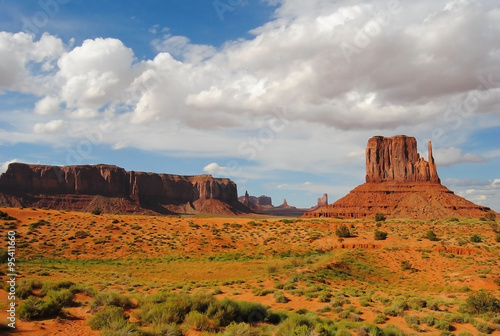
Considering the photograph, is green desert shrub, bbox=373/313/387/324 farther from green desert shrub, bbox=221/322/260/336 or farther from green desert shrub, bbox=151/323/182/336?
green desert shrub, bbox=151/323/182/336

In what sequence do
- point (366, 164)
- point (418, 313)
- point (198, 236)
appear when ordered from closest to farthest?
1. point (418, 313)
2. point (198, 236)
3. point (366, 164)

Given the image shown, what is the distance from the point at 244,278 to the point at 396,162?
415 feet

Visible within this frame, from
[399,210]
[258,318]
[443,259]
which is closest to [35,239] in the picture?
[258,318]

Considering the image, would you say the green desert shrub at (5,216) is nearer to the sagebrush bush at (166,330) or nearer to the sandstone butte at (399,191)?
A: the sagebrush bush at (166,330)

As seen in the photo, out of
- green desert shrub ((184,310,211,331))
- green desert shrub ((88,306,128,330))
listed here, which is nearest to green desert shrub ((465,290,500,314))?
green desert shrub ((184,310,211,331))

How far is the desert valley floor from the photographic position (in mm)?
10758

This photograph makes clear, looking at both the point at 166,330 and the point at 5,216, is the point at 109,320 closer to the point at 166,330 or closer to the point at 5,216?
the point at 166,330

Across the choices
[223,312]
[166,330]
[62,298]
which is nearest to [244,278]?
[223,312]

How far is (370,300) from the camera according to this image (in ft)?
59.4

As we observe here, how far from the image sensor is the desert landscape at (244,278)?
1067 cm

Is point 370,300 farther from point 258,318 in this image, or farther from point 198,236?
point 198,236

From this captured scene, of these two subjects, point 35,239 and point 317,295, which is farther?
point 35,239

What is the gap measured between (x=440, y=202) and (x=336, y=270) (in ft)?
314

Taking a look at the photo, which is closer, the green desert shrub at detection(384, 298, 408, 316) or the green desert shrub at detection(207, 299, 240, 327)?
the green desert shrub at detection(207, 299, 240, 327)
